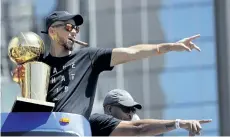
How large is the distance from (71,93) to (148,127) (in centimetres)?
56

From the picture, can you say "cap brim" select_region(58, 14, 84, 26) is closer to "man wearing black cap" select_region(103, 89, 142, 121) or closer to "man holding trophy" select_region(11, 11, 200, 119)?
"man holding trophy" select_region(11, 11, 200, 119)

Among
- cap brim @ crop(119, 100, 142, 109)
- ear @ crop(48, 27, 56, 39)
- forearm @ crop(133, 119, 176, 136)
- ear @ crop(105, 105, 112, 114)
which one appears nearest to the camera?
forearm @ crop(133, 119, 176, 136)

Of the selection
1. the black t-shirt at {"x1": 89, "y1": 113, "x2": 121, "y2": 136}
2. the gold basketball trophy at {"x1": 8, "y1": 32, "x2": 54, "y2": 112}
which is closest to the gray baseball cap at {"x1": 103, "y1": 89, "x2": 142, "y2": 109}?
the black t-shirt at {"x1": 89, "y1": 113, "x2": 121, "y2": 136}

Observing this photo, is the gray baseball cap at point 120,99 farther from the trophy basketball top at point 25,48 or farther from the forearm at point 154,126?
the trophy basketball top at point 25,48

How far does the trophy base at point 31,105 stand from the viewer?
548cm

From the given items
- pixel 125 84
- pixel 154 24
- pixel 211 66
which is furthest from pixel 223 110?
pixel 154 24

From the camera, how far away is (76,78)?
583cm

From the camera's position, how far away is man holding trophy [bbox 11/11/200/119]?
19.0 ft

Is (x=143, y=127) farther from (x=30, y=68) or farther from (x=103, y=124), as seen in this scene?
(x=30, y=68)

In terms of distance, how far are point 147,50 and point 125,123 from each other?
0.52 metres

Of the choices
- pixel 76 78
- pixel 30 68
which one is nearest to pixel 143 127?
pixel 76 78

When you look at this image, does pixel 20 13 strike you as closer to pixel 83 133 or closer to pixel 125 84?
pixel 125 84

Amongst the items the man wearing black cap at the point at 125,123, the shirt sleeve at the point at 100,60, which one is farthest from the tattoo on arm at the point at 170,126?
the shirt sleeve at the point at 100,60

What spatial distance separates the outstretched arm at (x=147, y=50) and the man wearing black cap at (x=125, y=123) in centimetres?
41
